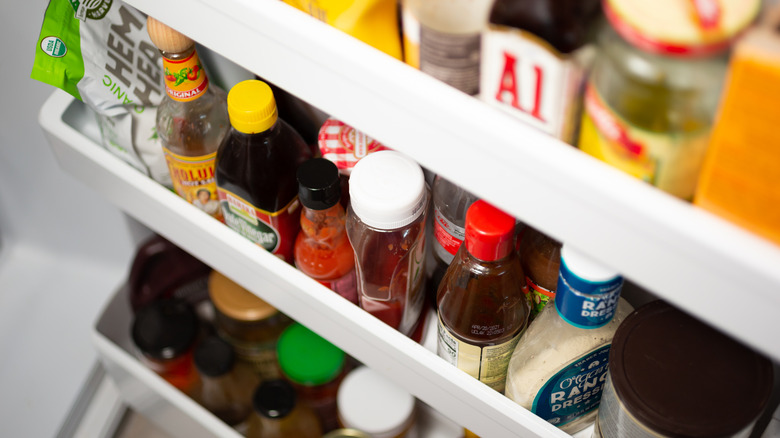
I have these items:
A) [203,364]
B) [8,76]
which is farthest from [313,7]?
[8,76]

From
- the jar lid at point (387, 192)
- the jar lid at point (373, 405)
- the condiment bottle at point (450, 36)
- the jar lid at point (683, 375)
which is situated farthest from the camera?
the jar lid at point (373, 405)

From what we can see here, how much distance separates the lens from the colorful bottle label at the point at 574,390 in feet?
2.34

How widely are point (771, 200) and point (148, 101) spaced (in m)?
0.75

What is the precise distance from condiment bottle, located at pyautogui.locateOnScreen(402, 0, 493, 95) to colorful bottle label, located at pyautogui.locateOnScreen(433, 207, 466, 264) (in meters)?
0.27

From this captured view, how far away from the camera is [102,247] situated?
4.71ft

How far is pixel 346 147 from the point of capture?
800 mm

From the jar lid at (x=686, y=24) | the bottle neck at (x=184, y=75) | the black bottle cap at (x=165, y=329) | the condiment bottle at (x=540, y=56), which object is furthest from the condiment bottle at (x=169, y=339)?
the jar lid at (x=686, y=24)

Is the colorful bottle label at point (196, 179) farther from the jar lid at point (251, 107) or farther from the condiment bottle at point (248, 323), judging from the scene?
the condiment bottle at point (248, 323)

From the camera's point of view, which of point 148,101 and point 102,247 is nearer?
point 148,101

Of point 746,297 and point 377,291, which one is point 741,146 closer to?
point 746,297

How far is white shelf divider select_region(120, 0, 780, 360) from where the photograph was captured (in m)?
0.42

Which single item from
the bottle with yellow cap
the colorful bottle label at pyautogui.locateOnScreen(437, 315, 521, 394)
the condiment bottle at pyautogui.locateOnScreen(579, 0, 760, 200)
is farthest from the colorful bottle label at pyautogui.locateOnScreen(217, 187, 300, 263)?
the condiment bottle at pyautogui.locateOnScreen(579, 0, 760, 200)

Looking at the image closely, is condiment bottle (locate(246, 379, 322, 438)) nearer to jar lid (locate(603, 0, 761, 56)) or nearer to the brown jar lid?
the brown jar lid

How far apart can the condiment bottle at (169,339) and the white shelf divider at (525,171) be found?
2.32 ft
